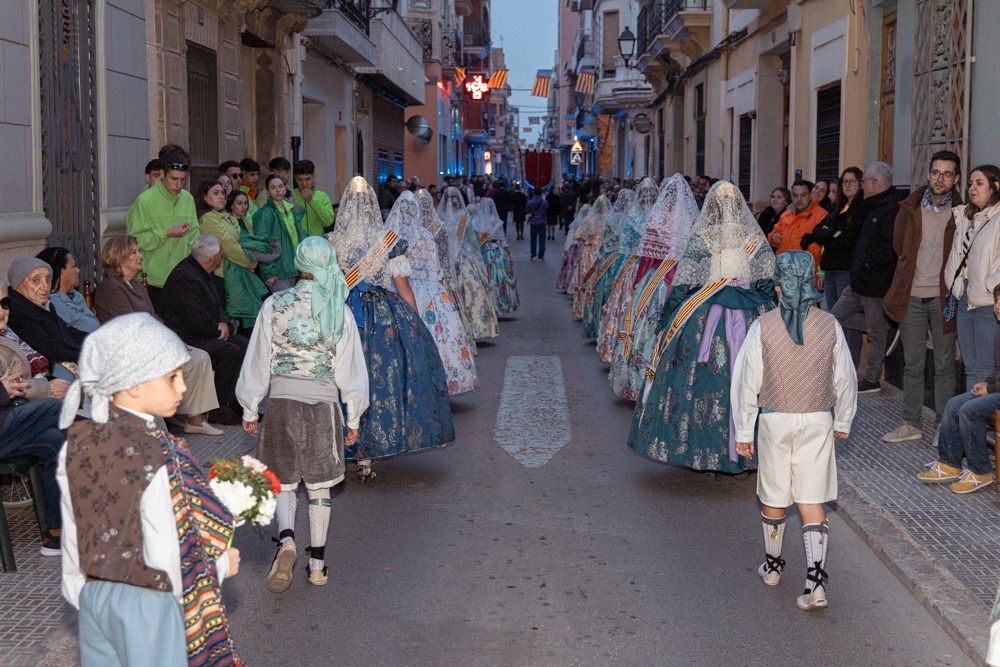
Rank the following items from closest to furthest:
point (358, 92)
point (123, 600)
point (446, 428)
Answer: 1. point (123, 600)
2. point (446, 428)
3. point (358, 92)

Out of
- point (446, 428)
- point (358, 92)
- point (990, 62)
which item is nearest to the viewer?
point (446, 428)

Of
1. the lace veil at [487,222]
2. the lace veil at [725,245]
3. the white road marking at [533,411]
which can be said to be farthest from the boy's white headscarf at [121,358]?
the lace veil at [487,222]

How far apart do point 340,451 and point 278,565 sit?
1.93ft

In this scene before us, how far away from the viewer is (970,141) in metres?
10.7

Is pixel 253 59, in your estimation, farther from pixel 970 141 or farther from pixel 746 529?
pixel 746 529

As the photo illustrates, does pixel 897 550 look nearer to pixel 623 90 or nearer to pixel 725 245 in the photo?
pixel 725 245

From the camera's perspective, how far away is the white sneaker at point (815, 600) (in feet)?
18.6

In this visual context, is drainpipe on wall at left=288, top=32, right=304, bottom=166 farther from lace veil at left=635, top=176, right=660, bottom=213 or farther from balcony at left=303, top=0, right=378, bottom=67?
lace veil at left=635, top=176, right=660, bottom=213

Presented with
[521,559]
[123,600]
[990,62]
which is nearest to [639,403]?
[521,559]

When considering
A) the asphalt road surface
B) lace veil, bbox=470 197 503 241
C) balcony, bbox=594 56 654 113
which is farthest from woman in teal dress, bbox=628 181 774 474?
balcony, bbox=594 56 654 113

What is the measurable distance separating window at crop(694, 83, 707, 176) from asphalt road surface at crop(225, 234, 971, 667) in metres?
20.5

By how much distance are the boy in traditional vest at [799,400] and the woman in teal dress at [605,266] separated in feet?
25.7

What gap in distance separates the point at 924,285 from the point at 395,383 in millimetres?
3580

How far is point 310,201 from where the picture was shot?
13773 mm
